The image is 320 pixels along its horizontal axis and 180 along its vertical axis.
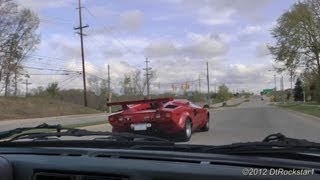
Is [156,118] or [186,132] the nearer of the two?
[156,118]

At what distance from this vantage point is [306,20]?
64.8 m

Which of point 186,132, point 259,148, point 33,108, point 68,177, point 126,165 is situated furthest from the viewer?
point 33,108

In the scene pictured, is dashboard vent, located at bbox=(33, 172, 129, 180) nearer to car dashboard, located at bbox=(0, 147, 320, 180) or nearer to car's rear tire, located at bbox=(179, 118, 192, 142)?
car dashboard, located at bbox=(0, 147, 320, 180)

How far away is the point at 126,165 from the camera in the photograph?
3.07m

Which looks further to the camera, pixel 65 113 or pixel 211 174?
pixel 65 113

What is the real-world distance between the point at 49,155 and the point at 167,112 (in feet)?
49.1

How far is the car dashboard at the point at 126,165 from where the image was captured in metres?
2.87

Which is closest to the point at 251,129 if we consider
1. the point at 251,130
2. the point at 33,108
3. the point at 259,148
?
the point at 251,130

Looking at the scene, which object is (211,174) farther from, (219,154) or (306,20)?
(306,20)

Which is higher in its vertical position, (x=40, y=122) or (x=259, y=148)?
(x=259, y=148)

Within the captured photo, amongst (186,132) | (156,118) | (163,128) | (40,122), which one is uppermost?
(156,118)

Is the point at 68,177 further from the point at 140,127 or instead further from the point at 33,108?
the point at 33,108

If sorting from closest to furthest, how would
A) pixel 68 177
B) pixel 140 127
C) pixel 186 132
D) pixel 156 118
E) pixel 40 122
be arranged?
pixel 68 177 < pixel 156 118 < pixel 140 127 < pixel 186 132 < pixel 40 122

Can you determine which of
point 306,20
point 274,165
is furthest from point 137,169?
point 306,20
